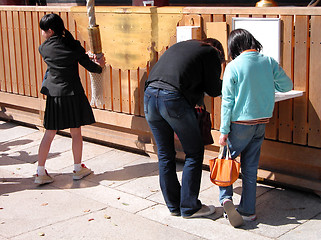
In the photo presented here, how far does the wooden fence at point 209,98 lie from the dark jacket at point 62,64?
2.97 feet

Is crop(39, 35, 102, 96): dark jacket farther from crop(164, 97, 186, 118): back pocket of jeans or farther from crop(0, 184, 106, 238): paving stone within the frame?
crop(164, 97, 186, 118): back pocket of jeans

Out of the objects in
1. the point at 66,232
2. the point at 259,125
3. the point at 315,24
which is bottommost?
the point at 66,232

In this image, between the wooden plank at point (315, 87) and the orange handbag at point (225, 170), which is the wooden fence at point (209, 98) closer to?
the wooden plank at point (315, 87)

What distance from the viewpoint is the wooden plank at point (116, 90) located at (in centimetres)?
683

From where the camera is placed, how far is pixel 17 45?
8.19 metres

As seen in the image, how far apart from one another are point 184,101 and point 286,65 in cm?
118

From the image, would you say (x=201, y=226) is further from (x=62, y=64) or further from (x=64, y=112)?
(x=62, y=64)

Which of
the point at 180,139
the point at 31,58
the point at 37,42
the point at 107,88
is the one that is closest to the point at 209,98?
the point at 180,139

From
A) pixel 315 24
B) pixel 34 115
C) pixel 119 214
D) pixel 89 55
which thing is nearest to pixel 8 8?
pixel 34 115

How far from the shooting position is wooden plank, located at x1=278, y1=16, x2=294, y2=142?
5102mm

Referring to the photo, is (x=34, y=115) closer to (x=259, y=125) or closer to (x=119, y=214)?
(x=119, y=214)

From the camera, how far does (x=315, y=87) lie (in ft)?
16.4

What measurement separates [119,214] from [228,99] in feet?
5.07

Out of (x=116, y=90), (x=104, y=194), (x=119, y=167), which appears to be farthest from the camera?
(x=116, y=90)
